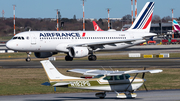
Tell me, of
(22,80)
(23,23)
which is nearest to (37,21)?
(23,23)

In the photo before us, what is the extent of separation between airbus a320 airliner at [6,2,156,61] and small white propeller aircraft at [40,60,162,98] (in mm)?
30965

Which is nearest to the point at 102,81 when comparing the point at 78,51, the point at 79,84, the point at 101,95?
the point at 101,95

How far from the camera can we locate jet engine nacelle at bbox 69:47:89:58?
5338 centimetres

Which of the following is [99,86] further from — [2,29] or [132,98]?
[2,29]

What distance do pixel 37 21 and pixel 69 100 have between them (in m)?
147

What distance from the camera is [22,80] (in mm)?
34969

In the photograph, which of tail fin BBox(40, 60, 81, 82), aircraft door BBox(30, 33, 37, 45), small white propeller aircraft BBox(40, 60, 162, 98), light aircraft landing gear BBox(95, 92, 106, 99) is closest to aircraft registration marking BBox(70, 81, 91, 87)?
small white propeller aircraft BBox(40, 60, 162, 98)

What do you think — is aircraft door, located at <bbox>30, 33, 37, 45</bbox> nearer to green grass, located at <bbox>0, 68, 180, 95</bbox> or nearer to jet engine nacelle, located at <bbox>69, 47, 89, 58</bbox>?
jet engine nacelle, located at <bbox>69, 47, 89, 58</bbox>

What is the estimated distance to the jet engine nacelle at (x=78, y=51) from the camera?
175ft

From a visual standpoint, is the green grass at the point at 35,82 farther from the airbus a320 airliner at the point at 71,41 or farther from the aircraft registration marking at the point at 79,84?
the airbus a320 airliner at the point at 71,41

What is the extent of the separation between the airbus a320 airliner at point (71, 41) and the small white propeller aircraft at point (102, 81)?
31.0 metres

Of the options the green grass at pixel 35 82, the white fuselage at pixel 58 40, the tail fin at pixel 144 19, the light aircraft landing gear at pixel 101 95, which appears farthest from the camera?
the tail fin at pixel 144 19

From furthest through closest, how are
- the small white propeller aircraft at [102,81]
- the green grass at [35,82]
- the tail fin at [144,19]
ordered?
the tail fin at [144,19] → the green grass at [35,82] → the small white propeller aircraft at [102,81]

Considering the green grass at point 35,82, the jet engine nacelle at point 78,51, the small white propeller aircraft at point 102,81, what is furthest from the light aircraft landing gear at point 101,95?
the jet engine nacelle at point 78,51
